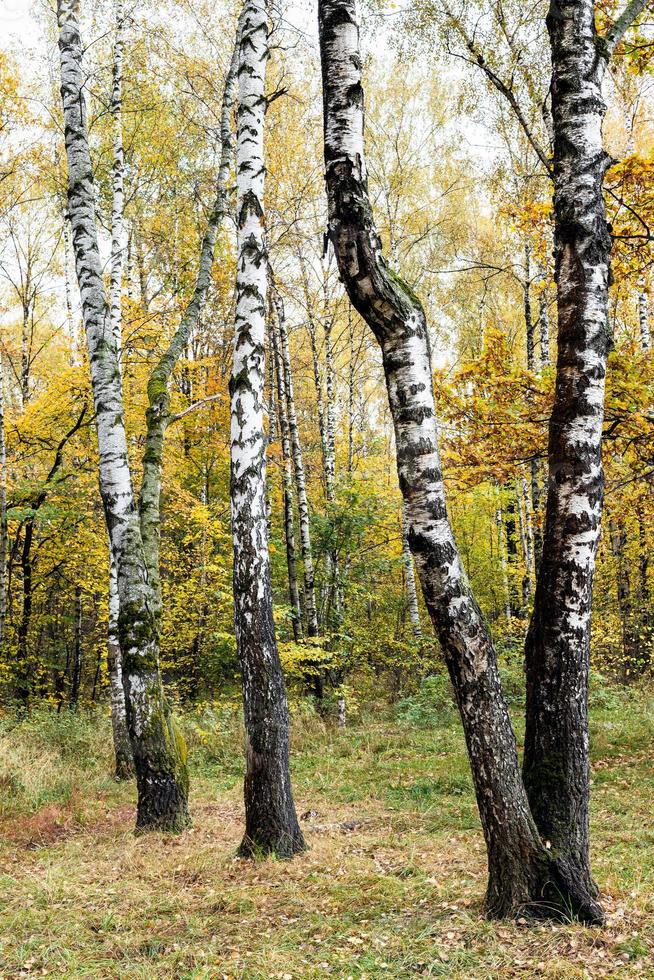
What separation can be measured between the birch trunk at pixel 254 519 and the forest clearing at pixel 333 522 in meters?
0.03

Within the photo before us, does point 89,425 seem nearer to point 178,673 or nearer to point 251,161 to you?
point 178,673

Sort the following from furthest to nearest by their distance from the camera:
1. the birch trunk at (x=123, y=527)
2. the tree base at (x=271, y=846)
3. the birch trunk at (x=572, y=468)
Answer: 1. the birch trunk at (x=123, y=527)
2. the tree base at (x=271, y=846)
3. the birch trunk at (x=572, y=468)

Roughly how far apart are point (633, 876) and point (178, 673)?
12.4 meters

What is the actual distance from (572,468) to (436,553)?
99 centimetres

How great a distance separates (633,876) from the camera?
13.9 feet

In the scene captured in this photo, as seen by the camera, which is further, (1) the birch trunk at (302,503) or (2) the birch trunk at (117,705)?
(1) the birch trunk at (302,503)

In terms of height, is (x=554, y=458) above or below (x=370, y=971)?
above

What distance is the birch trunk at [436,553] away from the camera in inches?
137

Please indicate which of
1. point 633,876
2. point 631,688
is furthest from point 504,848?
point 631,688

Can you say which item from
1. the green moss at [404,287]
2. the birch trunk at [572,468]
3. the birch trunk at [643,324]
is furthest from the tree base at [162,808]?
the birch trunk at [643,324]

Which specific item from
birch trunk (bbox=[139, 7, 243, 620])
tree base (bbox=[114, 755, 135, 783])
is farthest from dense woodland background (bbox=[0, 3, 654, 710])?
tree base (bbox=[114, 755, 135, 783])

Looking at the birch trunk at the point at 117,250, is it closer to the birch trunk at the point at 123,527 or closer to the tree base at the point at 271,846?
the birch trunk at the point at 123,527

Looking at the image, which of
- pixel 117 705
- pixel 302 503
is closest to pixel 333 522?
pixel 302 503

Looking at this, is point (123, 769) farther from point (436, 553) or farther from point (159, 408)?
point (436, 553)
